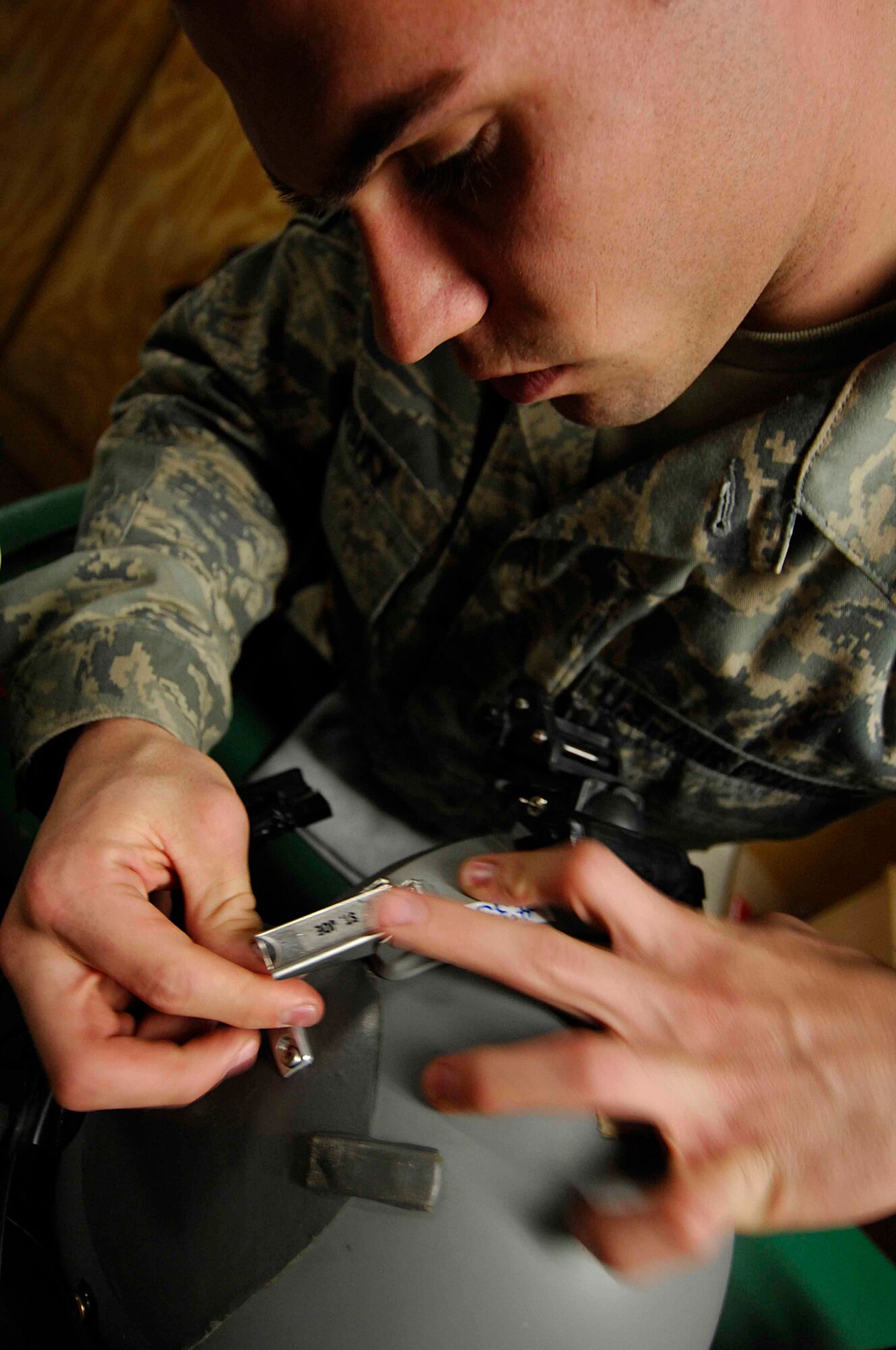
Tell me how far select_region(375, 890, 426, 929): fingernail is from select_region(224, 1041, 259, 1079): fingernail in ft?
0.41

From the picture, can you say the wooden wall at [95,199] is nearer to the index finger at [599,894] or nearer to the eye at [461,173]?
the eye at [461,173]

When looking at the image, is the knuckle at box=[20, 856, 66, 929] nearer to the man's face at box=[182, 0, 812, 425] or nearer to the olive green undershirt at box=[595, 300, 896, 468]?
the man's face at box=[182, 0, 812, 425]

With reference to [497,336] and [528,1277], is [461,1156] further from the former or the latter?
[497,336]

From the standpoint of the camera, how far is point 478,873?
1.56ft

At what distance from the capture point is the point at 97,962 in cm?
49

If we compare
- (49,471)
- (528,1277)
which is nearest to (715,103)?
(528,1277)

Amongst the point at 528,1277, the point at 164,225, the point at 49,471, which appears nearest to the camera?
the point at 528,1277

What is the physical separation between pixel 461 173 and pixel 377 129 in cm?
6

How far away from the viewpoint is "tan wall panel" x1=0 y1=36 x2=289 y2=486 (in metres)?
1.63

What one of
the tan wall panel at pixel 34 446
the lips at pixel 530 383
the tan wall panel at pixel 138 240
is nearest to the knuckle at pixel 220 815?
the lips at pixel 530 383

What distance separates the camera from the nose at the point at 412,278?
46 cm

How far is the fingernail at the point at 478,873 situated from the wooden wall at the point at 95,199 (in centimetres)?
153

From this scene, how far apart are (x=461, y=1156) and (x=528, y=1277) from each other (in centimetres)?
6

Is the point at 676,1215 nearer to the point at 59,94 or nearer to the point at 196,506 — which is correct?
the point at 196,506
